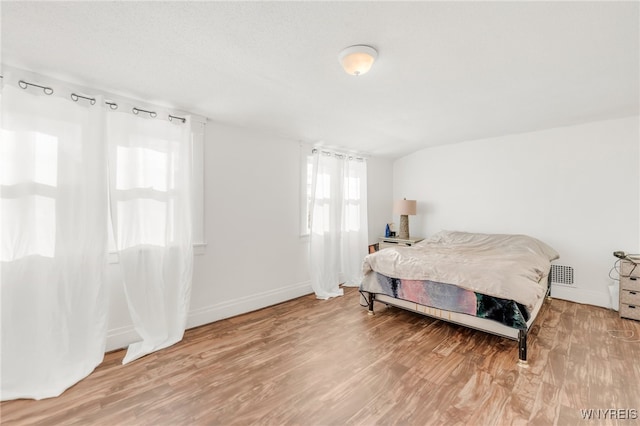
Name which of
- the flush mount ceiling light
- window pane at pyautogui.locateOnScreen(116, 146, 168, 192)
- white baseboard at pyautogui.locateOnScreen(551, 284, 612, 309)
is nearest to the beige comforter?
white baseboard at pyautogui.locateOnScreen(551, 284, 612, 309)

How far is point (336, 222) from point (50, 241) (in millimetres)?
3158

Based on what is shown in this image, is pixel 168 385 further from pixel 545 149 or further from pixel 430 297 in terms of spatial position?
pixel 545 149

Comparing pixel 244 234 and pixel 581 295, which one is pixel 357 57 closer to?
pixel 244 234

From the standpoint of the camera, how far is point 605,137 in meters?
3.35

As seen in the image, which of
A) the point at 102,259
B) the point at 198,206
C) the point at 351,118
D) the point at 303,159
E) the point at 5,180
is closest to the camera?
the point at 5,180

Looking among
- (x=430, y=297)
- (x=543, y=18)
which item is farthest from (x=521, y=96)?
(x=430, y=297)

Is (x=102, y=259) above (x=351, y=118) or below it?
below

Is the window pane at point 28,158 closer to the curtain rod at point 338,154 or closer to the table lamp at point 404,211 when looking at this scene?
the curtain rod at point 338,154

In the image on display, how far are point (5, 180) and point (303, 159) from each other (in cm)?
286

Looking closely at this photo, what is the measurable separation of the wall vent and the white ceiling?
1.93 meters

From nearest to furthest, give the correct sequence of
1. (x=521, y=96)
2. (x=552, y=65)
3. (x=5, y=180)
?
(x=5, y=180) → (x=552, y=65) → (x=521, y=96)

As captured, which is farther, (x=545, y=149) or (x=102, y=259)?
(x=545, y=149)

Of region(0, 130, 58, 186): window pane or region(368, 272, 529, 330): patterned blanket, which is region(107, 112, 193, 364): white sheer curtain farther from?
region(368, 272, 529, 330): patterned blanket

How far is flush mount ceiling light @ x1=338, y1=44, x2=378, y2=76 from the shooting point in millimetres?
1736
